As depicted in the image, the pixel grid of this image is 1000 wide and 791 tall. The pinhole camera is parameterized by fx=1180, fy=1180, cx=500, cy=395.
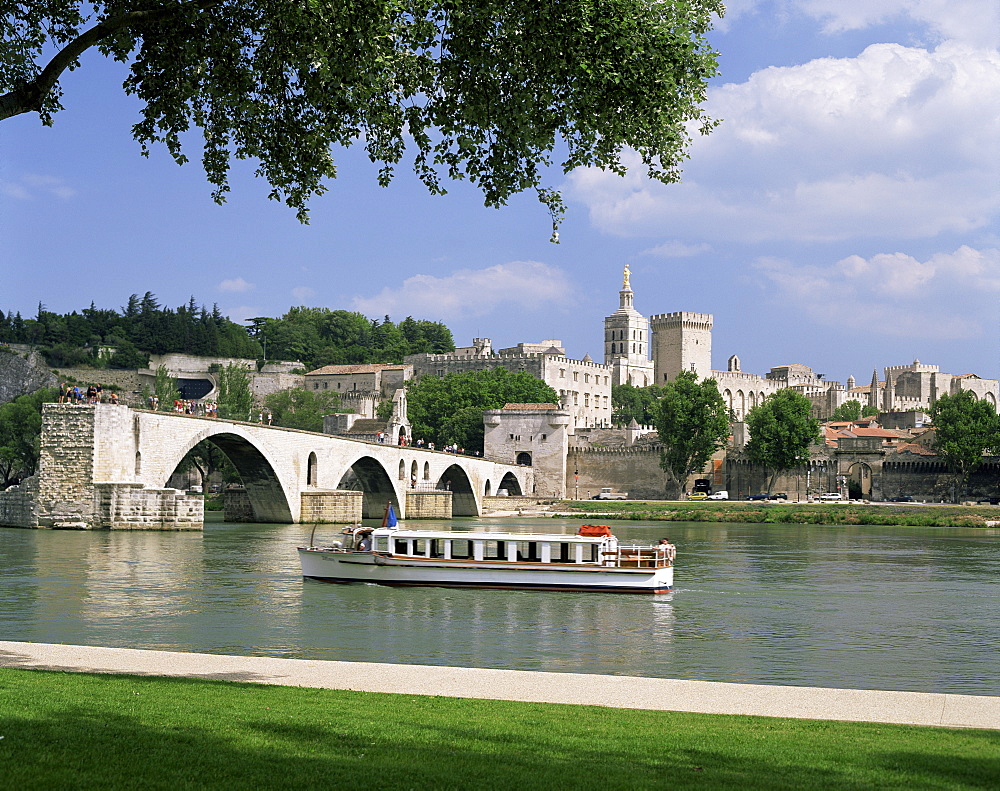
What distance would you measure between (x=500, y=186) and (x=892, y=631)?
12.7m

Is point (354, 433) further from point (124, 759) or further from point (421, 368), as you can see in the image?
point (124, 759)

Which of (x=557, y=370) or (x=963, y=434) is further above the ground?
(x=557, y=370)

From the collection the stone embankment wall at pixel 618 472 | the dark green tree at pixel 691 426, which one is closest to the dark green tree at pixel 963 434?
the dark green tree at pixel 691 426

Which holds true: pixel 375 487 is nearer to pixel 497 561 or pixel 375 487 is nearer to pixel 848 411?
pixel 497 561

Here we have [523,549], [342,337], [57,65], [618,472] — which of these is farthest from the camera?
[342,337]

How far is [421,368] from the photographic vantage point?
13500cm

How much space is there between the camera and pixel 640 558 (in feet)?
93.5

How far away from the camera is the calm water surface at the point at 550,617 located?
679 inches

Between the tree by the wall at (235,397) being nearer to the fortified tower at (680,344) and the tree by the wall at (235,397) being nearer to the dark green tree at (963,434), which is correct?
the dark green tree at (963,434)

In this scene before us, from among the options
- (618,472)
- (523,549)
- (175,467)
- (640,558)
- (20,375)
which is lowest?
(640,558)

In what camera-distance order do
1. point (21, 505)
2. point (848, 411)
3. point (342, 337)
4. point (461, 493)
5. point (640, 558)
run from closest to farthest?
point (640, 558) < point (21, 505) < point (461, 493) < point (848, 411) < point (342, 337)

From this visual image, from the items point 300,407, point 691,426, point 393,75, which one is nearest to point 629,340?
point 300,407

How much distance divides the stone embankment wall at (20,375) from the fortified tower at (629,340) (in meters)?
77.1

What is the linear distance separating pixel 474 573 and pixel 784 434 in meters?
64.0
